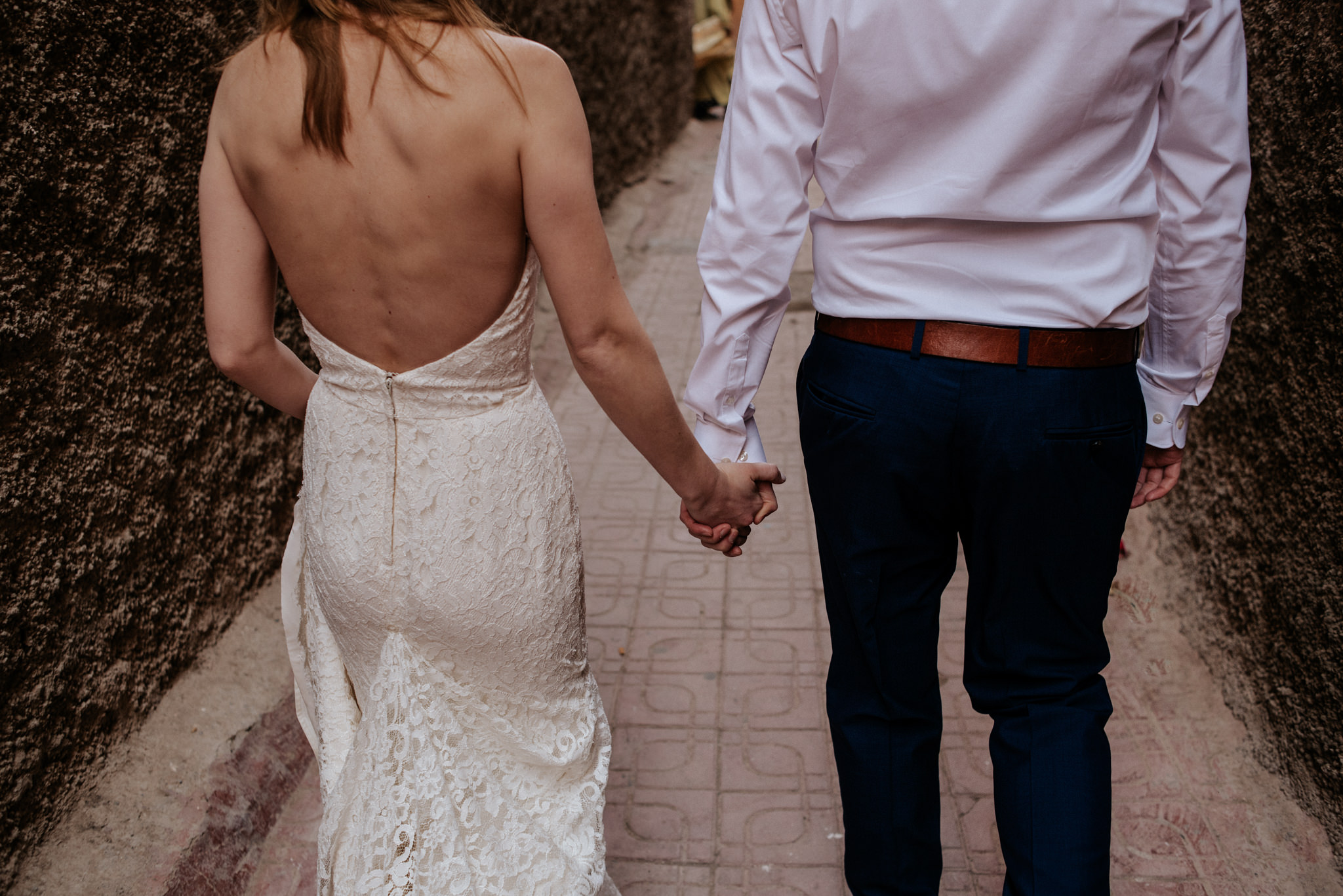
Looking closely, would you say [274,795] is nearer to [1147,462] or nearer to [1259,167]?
[1147,462]

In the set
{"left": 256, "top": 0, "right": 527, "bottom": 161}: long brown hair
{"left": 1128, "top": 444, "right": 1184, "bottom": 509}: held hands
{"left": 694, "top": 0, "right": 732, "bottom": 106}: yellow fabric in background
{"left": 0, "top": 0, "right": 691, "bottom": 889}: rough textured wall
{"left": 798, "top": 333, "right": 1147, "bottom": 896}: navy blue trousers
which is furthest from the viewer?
{"left": 694, "top": 0, "right": 732, "bottom": 106}: yellow fabric in background

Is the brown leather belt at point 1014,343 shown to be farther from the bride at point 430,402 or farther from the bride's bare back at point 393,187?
the bride's bare back at point 393,187

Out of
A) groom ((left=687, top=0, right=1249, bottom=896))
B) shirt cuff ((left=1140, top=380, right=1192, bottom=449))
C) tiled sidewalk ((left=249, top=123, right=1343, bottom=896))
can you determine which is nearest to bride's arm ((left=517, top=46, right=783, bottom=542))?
groom ((left=687, top=0, right=1249, bottom=896))

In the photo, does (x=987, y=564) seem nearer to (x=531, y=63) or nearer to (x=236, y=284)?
(x=531, y=63)

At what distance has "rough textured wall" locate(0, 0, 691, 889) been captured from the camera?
219 centimetres

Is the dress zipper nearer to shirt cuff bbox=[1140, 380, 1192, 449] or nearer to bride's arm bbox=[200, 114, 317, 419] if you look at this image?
bride's arm bbox=[200, 114, 317, 419]

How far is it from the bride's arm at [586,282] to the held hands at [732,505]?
7 cm

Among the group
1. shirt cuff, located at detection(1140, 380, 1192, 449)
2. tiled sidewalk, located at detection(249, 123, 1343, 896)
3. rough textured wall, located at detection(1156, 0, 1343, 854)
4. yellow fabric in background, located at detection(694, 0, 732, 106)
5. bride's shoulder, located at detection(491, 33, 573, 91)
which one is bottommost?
yellow fabric in background, located at detection(694, 0, 732, 106)

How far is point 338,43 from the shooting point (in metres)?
1.41

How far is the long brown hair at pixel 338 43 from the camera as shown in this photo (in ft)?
4.56

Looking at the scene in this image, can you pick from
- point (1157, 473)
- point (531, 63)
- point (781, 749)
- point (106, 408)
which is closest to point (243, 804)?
point (106, 408)

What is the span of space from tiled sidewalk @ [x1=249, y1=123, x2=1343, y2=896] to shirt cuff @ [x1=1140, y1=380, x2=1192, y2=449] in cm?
107

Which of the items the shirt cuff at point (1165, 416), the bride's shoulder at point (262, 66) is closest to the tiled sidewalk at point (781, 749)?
the shirt cuff at point (1165, 416)

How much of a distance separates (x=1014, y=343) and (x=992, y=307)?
0.22 ft
